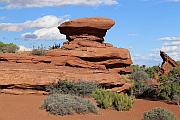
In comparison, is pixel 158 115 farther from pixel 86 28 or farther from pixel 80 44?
pixel 86 28

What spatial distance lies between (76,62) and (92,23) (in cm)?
325

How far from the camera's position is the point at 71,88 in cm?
2164

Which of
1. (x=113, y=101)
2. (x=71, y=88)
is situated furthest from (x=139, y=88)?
(x=113, y=101)

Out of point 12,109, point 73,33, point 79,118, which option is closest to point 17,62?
point 73,33

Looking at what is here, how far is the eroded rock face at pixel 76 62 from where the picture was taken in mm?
21625

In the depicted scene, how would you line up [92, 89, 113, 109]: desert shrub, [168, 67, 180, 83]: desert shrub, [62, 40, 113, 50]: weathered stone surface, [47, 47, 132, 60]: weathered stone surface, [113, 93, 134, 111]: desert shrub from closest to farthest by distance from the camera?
[92, 89, 113, 109]: desert shrub
[113, 93, 134, 111]: desert shrub
[47, 47, 132, 60]: weathered stone surface
[62, 40, 113, 50]: weathered stone surface
[168, 67, 180, 83]: desert shrub

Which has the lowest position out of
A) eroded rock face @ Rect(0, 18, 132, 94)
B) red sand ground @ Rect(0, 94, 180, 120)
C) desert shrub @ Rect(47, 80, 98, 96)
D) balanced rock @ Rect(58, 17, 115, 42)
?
red sand ground @ Rect(0, 94, 180, 120)

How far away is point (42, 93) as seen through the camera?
2186 centimetres

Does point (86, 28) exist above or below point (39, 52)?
above

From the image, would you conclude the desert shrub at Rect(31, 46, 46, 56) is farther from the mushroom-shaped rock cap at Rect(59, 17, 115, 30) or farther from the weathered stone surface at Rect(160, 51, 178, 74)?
the weathered stone surface at Rect(160, 51, 178, 74)

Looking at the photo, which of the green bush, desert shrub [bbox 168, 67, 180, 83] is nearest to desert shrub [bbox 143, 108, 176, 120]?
the green bush

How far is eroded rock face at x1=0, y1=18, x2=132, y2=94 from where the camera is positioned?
2162 centimetres

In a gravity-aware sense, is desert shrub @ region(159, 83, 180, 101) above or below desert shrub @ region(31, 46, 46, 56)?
below

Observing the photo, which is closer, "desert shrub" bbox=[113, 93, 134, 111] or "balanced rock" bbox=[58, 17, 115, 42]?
"desert shrub" bbox=[113, 93, 134, 111]
